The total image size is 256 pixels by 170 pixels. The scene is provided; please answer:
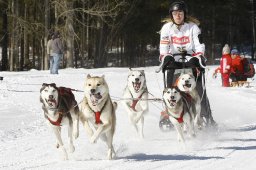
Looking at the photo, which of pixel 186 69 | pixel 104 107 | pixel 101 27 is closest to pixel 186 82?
pixel 186 69

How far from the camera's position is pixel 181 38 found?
7715 mm

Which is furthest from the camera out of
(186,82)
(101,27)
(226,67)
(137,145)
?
(101,27)

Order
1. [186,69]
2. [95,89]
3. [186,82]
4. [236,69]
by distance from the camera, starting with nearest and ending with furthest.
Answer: [95,89] → [186,82] → [186,69] → [236,69]

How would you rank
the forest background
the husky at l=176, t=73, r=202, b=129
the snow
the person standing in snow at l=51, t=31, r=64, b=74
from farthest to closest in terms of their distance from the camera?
the forest background, the person standing in snow at l=51, t=31, r=64, b=74, the husky at l=176, t=73, r=202, b=129, the snow

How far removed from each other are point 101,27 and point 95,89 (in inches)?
1177

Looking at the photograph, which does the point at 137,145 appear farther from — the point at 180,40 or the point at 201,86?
the point at 180,40

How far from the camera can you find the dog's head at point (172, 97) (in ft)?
22.2

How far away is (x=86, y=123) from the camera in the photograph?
616 cm

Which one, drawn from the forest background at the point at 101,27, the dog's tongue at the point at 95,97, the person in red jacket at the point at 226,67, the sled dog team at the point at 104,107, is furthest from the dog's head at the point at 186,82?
the forest background at the point at 101,27

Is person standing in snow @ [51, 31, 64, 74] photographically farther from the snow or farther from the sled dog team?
the sled dog team

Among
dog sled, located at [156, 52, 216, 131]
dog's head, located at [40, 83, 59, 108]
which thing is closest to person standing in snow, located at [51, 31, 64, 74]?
dog sled, located at [156, 52, 216, 131]

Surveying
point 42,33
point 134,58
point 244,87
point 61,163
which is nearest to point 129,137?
point 61,163

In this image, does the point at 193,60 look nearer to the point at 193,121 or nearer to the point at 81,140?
the point at 193,121

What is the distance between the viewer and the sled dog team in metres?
5.99
